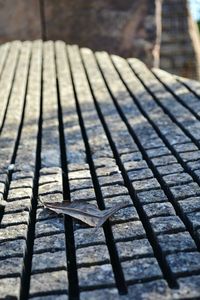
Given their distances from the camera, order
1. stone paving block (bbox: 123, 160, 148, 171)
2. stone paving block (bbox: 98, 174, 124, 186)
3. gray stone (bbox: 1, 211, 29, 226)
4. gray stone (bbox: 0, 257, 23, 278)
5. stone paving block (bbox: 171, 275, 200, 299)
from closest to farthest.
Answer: stone paving block (bbox: 171, 275, 200, 299), gray stone (bbox: 0, 257, 23, 278), gray stone (bbox: 1, 211, 29, 226), stone paving block (bbox: 98, 174, 124, 186), stone paving block (bbox: 123, 160, 148, 171)

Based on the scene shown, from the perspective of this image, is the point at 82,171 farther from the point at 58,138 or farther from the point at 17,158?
the point at 58,138

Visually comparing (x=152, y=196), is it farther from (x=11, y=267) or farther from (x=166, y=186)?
(x=11, y=267)

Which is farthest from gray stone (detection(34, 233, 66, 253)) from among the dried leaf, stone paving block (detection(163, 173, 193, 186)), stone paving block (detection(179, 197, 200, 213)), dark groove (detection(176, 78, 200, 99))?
dark groove (detection(176, 78, 200, 99))

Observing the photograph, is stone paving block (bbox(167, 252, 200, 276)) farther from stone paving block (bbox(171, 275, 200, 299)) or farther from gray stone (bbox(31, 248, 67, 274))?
gray stone (bbox(31, 248, 67, 274))

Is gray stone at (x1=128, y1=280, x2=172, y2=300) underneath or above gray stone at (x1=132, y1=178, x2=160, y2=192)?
above

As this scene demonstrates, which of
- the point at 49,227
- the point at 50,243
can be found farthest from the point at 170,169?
the point at 50,243
